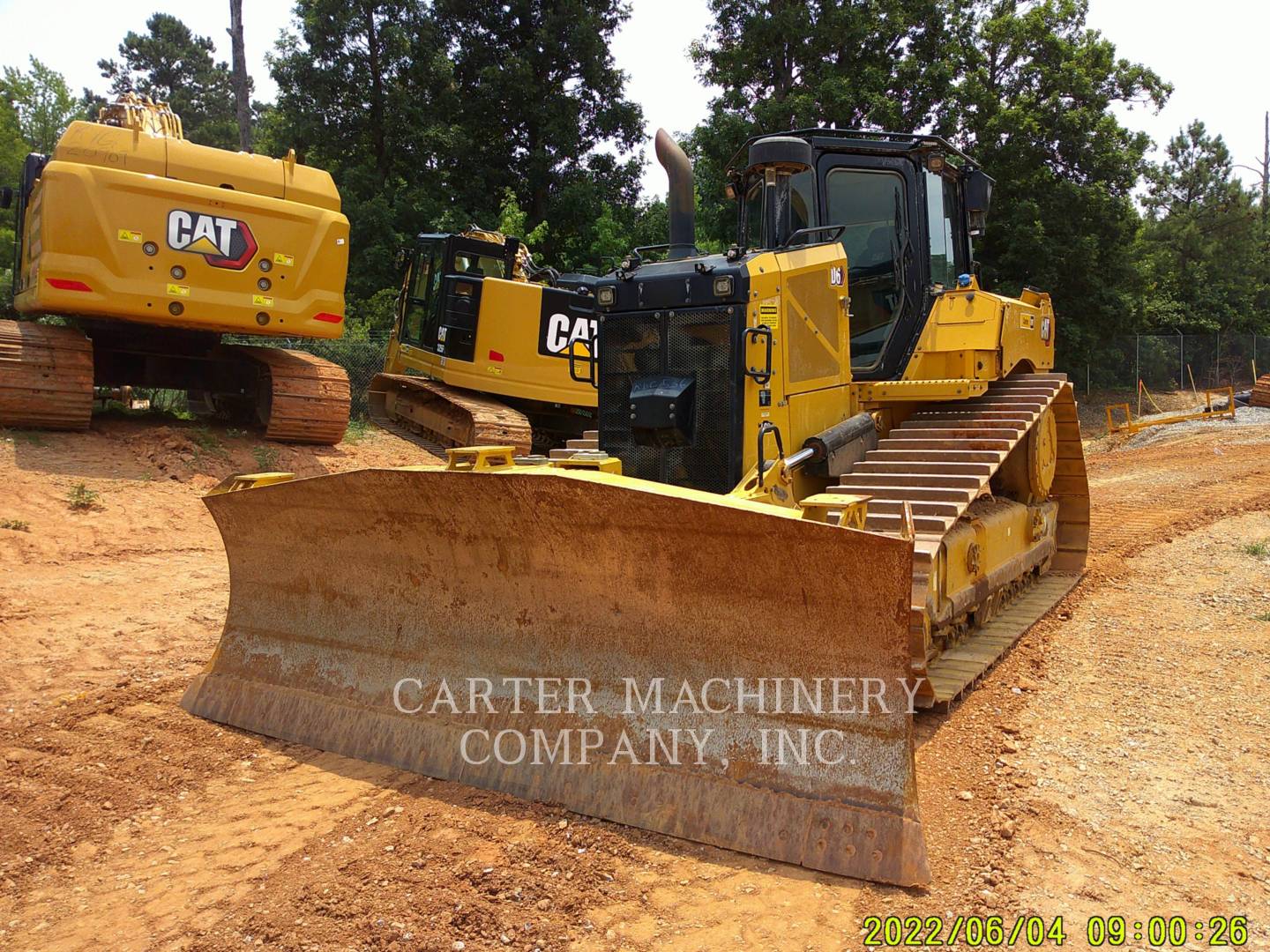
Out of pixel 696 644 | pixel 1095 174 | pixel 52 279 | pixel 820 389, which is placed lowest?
pixel 696 644

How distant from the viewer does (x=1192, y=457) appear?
15.7 meters

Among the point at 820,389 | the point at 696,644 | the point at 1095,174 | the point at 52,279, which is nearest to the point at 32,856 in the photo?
the point at 696,644

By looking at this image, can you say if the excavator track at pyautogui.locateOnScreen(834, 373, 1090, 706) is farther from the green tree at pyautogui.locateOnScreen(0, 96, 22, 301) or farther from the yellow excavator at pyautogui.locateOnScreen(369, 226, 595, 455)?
the green tree at pyautogui.locateOnScreen(0, 96, 22, 301)

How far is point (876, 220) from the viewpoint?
233 inches

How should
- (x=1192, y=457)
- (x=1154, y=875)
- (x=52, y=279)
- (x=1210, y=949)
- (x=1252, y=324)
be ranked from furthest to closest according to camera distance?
1. (x=1252, y=324)
2. (x=1192, y=457)
3. (x=52, y=279)
4. (x=1154, y=875)
5. (x=1210, y=949)

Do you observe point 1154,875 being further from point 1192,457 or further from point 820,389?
point 1192,457

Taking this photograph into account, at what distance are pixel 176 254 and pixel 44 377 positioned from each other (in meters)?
1.58

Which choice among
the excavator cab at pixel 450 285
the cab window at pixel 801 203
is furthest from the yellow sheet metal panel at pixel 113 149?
the cab window at pixel 801 203

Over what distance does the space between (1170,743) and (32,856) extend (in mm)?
4254

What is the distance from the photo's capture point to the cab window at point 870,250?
586 centimetres

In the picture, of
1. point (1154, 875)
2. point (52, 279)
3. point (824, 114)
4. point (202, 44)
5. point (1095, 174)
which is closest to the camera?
point (1154, 875)

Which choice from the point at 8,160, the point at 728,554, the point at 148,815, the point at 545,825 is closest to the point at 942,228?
the point at 728,554
